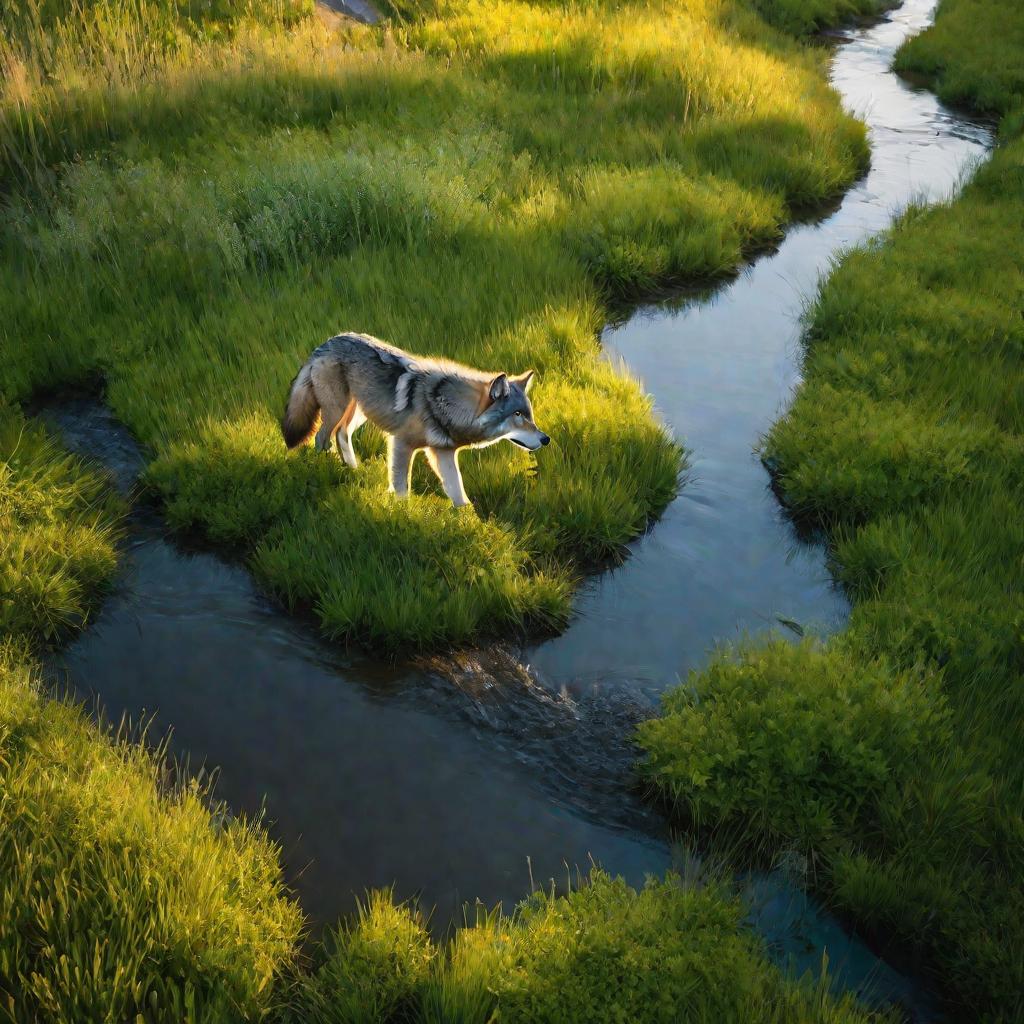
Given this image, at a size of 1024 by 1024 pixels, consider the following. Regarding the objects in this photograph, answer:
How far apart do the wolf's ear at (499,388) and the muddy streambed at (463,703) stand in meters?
1.32

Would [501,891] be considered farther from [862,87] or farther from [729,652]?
[862,87]

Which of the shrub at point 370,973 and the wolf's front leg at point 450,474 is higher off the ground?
the wolf's front leg at point 450,474

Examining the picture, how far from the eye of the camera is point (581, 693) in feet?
16.4

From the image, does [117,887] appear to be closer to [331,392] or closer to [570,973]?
[570,973]

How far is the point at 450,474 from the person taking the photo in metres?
5.92

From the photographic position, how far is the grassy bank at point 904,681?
12.6ft

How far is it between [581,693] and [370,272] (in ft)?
16.5

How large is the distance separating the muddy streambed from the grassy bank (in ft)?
0.76

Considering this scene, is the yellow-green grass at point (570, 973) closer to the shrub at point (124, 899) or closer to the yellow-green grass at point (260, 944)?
the yellow-green grass at point (260, 944)

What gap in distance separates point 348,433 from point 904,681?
12.2ft

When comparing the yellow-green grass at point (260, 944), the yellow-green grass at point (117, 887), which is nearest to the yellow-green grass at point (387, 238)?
the yellow-green grass at point (117, 887)

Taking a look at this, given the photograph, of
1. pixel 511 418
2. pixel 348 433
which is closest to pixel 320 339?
pixel 348 433

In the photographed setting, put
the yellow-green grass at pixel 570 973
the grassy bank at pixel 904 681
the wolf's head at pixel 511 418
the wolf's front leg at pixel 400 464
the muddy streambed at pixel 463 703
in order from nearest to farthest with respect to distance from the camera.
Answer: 1. the yellow-green grass at pixel 570 973
2. the grassy bank at pixel 904 681
3. the muddy streambed at pixel 463 703
4. the wolf's head at pixel 511 418
5. the wolf's front leg at pixel 400 464

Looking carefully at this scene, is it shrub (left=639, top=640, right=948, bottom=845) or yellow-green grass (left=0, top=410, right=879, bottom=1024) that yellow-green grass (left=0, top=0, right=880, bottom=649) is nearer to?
shrub (left=639, top=640, right=948, bottom=845)
